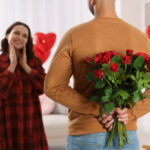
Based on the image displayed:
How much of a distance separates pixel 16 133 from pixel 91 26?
4.92 feet

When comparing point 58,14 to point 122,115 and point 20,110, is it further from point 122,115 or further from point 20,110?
point 122,115

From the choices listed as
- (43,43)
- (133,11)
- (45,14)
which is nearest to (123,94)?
(43,43)

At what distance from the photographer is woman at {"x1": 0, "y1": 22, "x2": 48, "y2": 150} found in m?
2.44

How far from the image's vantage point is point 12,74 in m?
2.48

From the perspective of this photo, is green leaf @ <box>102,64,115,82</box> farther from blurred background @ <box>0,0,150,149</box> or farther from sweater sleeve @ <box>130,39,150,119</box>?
blurred background @ <box>0,0,150,149</box>

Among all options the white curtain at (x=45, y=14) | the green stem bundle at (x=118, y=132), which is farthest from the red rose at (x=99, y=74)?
the white curtain at (x=45, y=14)

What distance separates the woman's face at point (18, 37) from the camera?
2576 millimetres

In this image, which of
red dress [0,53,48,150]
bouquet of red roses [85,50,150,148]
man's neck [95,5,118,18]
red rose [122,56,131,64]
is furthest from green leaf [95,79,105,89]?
red dress [0,53,48,150]

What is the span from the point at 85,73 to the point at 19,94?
4.36 ft

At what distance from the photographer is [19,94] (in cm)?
248

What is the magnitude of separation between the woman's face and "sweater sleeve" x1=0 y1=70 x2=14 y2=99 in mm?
281

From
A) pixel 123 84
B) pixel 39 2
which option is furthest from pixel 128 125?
pixel 39 2

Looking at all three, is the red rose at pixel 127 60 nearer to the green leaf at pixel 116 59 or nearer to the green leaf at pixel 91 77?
the green leaf at pixel 116 59

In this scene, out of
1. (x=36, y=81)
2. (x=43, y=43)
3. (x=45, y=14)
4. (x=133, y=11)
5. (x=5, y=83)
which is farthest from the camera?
(x=45, y=14)
